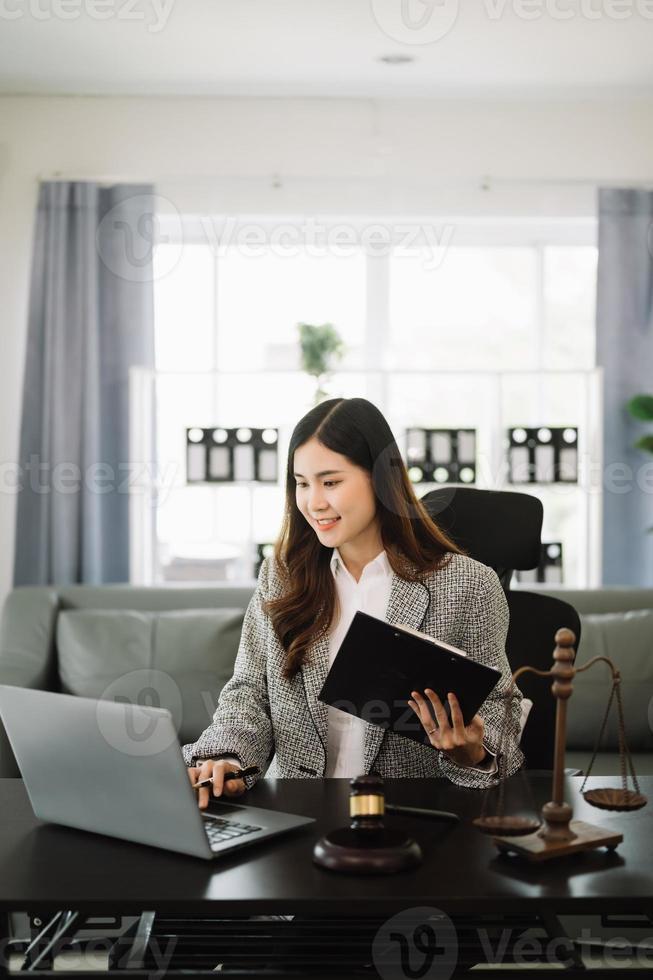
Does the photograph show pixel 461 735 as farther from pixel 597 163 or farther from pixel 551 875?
pixel 597 163

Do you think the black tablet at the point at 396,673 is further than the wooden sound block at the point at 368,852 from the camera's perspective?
Yes

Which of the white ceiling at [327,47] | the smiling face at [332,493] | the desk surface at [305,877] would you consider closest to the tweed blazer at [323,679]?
the smiling face at [332,493]

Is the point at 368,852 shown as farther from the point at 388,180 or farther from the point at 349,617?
the point at 388,180

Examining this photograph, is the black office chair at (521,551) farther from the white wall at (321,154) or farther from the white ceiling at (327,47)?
the white wall at (321,154)

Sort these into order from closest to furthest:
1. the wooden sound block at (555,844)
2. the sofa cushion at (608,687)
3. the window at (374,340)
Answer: the wooden sound block at (555,844)
the sofa cushion at (608,687)
the window at (374,340)

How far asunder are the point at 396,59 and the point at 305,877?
3.55 meters

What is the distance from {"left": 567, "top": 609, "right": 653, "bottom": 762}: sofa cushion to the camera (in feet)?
11.5

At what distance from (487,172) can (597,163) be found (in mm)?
457

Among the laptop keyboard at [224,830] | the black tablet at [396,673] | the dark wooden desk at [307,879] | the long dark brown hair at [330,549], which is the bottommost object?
the dark wooden desk at [307,879]

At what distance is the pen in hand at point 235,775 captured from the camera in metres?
1.59

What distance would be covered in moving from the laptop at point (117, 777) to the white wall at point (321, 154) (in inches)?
129

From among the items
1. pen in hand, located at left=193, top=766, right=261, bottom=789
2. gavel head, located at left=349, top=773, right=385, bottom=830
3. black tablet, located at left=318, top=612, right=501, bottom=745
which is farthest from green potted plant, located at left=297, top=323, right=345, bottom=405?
gavel head, located at left=349, top=773, right=385, bottom=830

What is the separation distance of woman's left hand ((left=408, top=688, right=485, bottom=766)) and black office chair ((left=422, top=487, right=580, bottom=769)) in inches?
26.1

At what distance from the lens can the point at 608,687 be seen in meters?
3.53
